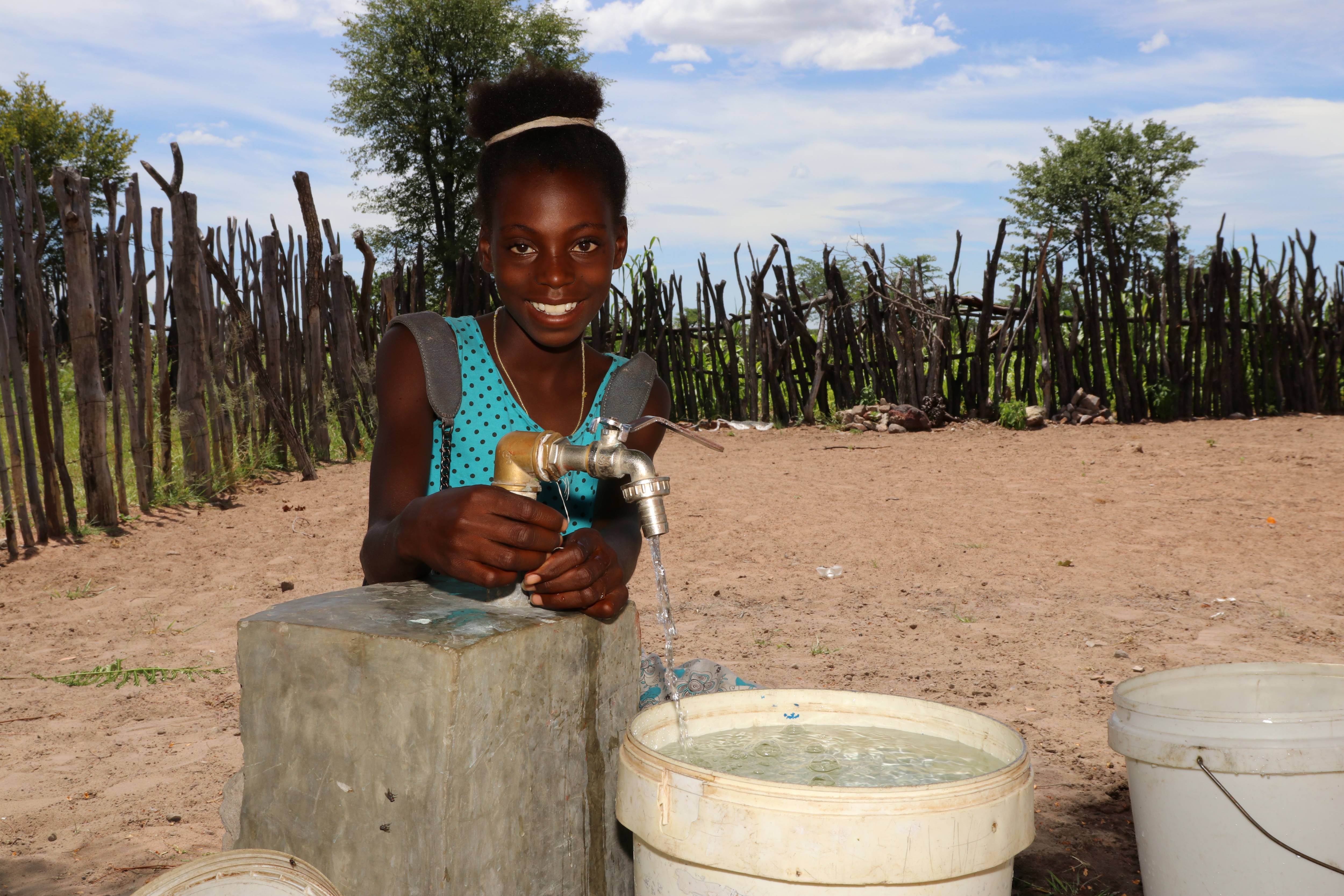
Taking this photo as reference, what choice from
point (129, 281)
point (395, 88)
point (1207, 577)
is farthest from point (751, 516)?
point (395, 88)

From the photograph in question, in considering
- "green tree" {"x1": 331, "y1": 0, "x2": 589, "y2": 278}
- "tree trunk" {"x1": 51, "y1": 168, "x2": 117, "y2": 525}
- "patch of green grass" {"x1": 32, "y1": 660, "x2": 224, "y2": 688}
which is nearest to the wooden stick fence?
"tree trunk" {"x1": 51, "y1": 168, "x2": 117, "y2": 525}

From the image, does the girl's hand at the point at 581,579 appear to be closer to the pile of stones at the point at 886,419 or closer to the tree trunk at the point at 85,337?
the tree trunk at the point at 85,337

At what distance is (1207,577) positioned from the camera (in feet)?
15.2

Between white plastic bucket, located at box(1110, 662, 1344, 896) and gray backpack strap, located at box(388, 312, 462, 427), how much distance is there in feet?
4.42

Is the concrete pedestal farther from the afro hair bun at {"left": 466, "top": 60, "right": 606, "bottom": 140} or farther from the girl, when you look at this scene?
the afro hair bun at {"left": 466, "top": 60, "right": 606, "bottom": 140}

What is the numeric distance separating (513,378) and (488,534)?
68 cm

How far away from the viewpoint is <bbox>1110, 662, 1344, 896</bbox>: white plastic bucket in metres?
1.65

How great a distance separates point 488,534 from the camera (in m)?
1.31

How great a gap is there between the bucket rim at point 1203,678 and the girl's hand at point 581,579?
101 cm

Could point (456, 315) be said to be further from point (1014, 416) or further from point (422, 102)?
point (422, 102)

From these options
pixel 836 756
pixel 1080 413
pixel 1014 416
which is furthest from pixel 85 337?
pixel 1080 413

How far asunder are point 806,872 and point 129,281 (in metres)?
5.92

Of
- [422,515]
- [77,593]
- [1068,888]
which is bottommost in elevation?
[1068,888]

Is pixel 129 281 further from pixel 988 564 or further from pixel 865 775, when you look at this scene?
pixel 865 775
